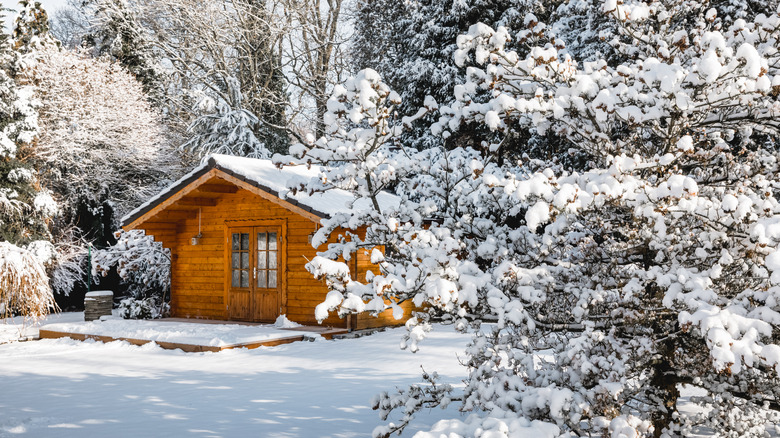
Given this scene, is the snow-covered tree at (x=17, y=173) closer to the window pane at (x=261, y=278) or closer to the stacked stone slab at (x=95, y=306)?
the stacked stone slab at (x=95, y=306)

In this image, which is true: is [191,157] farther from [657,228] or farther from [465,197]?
[657,228]

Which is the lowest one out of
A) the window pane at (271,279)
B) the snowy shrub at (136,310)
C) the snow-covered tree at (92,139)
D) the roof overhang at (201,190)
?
the snowy shrub at (136,310)

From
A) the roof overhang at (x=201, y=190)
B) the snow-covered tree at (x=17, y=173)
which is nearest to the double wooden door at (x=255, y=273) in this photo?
the roof overhang at (x=201, y=190)

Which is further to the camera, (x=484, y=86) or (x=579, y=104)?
(x=484, y=86)

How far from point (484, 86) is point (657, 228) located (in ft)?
4.89

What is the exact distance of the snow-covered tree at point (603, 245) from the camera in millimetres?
3203

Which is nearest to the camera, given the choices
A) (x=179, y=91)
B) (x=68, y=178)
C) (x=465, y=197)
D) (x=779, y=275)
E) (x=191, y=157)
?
(x=779, y=275)

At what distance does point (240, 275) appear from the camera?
13.5m

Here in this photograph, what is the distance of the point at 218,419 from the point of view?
19.4ft

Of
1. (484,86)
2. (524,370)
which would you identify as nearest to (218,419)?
(524,370)

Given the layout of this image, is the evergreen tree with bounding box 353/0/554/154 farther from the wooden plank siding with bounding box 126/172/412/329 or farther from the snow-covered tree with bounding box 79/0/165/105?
the snow-covered tree with bounding box 79/0/165/105

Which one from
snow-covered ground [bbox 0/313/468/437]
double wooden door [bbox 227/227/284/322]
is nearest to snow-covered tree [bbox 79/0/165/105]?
double wooden door [bbox 227/227/284/322]

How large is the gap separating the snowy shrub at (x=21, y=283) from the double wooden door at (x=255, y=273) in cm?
402

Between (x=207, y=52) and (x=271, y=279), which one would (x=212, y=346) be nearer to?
(x=271, y=279)
